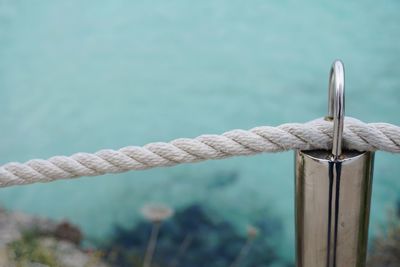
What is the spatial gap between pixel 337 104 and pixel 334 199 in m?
0.09

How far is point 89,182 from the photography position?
91.1 inches

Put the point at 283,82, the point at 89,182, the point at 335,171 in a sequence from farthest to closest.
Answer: the point at 283,82 → the point at 89,182 → the point at 335,171

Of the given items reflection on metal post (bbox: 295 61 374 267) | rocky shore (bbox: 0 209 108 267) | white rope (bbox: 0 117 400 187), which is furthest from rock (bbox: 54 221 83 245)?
reflection on metal post (bbox: 295 61 374 267)

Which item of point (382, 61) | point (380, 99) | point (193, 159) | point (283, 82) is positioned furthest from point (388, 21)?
point (193, 159)

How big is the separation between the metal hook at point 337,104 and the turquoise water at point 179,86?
1828 mm

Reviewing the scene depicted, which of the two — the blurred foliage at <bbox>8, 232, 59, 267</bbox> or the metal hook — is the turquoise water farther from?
the metal hook

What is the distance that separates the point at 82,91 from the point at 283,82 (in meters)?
0.92

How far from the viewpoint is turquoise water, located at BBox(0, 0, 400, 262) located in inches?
91.4

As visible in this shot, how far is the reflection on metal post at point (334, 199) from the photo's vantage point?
1.65 feet

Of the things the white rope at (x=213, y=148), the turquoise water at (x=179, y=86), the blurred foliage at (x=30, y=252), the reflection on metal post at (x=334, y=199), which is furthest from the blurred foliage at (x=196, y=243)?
the reflection on metal post at (x=334, y=199)

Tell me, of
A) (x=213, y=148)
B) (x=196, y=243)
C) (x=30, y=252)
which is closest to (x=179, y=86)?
(x=196, y=243)

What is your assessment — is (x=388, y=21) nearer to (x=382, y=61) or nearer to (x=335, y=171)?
(x=382, y=61)

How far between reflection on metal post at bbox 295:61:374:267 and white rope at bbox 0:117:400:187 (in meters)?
0.02

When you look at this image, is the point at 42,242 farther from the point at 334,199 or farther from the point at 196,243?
the point at 334,199
